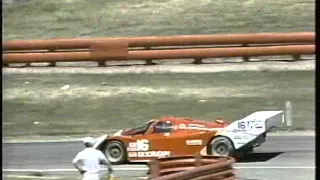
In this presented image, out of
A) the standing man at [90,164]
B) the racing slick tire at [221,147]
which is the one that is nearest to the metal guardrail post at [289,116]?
the racing slick tire at [221,147]

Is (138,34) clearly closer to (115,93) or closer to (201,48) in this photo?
(201,48)

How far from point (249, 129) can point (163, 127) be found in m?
0.84

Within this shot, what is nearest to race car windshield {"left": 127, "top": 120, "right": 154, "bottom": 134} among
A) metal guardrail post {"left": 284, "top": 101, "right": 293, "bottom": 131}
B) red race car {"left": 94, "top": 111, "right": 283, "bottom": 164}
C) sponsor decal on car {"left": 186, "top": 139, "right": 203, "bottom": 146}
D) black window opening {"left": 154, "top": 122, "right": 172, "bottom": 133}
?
red race car {"left": 94, "top": 111, "right": 283, "bottom": 164}

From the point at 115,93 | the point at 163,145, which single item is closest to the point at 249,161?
the point at 163,145

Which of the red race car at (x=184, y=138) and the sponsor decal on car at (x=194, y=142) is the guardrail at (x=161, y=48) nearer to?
the red race car at (x=184, y=138)

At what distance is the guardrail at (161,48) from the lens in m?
6.77

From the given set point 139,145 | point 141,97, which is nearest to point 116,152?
point 139,145

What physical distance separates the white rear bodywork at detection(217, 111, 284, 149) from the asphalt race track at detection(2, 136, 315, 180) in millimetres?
139

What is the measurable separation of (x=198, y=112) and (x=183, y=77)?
0.97 meters

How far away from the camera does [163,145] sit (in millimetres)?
6609

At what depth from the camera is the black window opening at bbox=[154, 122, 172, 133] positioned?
716 centimetres

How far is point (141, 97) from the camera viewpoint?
9.80 metres

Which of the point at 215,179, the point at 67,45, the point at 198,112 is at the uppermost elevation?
the point at 67,45

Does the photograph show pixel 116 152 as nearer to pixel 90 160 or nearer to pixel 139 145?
pixel 139 145
